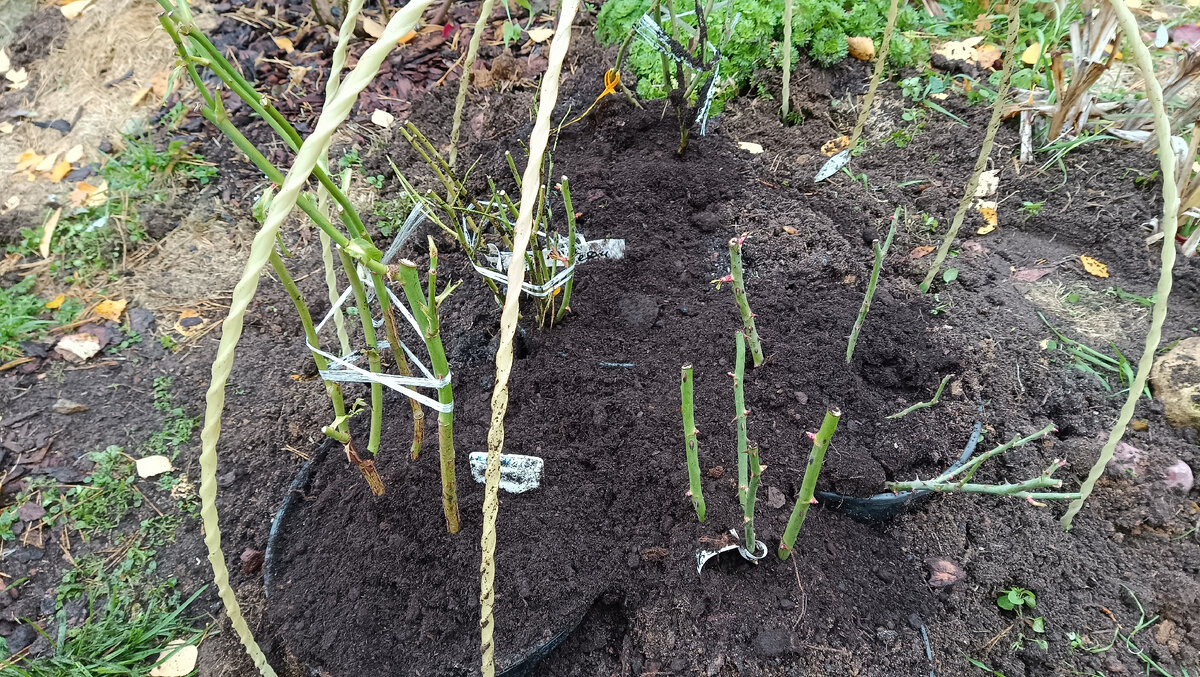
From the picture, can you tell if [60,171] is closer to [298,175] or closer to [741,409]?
[298,175]

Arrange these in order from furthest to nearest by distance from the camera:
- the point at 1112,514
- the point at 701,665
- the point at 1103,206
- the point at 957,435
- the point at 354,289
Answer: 1. the point at 1103,206
2. the point at 957,435
3. the point at 1112,514
4. the point at 701,665
5. the point at 354,289

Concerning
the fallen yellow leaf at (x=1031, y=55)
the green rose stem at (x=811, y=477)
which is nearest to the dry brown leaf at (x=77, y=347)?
the green rose stem at (x=811, y=477)

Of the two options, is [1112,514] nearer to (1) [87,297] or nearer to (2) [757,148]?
(2) [757,148]

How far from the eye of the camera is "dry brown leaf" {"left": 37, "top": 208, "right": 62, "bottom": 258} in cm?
260

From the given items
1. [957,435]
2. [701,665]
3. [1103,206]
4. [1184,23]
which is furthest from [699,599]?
[1184,23]

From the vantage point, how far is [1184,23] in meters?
2.90

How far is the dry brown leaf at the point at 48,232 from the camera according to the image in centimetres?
260

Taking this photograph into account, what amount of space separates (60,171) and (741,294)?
3252 millimetres

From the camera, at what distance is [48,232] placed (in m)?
2.62

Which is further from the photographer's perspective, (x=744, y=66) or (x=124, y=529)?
(x=744, y=66)

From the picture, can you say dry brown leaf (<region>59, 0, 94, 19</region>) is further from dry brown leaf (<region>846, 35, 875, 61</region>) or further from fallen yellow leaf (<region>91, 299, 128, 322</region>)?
dry brown leaf (<region>846, 35, 875, 61</region>)

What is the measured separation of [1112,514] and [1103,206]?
122 cm

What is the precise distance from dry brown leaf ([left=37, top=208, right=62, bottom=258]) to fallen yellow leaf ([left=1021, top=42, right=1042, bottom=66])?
14.6 ft

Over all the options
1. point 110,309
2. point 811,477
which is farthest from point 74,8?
point 811,477
